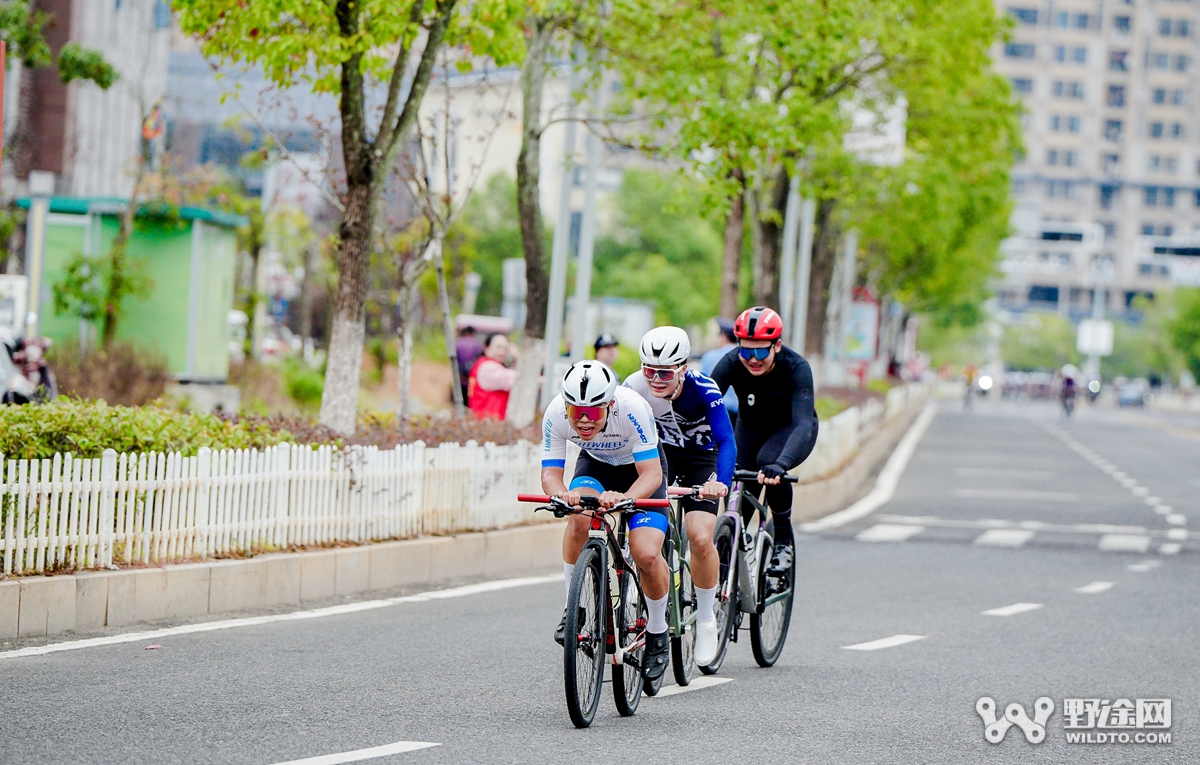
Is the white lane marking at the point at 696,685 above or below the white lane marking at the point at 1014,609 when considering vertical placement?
above

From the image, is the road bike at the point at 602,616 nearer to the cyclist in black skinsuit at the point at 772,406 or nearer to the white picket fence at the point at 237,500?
the cyclist in black skinsuit at the point at 772,406

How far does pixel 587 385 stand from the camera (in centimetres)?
712

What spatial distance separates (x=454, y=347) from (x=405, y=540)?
735 centimetres

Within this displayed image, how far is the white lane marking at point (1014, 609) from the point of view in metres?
12.3

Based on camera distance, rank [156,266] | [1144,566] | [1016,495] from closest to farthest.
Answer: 1. [1144,566]
2. [156,266]
3. [1016,495]

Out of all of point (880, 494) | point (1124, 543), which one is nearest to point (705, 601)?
point (1124, 543)

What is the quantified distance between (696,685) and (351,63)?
6788 mm

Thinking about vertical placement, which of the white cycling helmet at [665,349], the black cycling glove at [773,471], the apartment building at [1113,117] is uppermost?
the apartment building at [1113,117]

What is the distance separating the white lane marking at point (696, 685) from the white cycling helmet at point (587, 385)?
181cm

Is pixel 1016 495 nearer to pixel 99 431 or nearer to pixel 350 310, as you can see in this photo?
pixel 350 310

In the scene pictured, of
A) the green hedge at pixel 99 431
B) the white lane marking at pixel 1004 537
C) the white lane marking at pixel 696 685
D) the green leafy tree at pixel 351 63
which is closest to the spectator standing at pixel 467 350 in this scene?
the white lane marking at pixel 1004 537

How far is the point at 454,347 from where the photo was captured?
19.7m

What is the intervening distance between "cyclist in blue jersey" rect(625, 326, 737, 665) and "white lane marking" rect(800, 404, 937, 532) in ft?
33.2

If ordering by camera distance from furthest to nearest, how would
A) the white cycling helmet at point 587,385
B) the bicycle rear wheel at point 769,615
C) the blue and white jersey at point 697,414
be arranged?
the bicycle rear wheel at point 769,615, the blue and white jersey at point 697,414, the white cycling helmet at point 587,385
